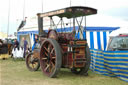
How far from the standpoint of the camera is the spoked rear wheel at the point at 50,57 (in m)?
6.39

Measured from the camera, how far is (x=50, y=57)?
22.9ft

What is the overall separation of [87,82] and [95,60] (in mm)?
1964

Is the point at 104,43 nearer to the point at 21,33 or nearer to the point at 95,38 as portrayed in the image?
the point at 95,38

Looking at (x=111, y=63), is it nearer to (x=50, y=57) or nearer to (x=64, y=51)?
(x=64, y=51)

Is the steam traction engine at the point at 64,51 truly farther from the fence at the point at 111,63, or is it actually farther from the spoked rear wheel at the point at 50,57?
the fence at the point at 111,63

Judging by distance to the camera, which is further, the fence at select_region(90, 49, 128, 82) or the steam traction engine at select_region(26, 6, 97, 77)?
the steam traction engine at select_region(26, 6, 97, 77)

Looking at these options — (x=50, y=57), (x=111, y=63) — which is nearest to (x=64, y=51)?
(x=50, y=57)

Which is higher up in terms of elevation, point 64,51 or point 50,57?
point 64,51

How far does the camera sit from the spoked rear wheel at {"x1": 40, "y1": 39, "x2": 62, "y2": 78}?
21.0 feet

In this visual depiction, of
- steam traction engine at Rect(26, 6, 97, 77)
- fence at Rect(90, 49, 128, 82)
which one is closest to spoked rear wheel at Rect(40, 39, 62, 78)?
steam traction engine at Rect(26, 6, 97, 77)

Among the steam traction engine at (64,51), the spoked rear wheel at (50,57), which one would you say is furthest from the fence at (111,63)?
the spoked rear wheel at (50,57)

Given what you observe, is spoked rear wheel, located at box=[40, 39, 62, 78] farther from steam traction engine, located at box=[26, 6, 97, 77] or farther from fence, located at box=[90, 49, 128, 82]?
fence, located at box=[90, 49, 128, 82]

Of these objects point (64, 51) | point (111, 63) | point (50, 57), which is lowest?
point (111, 63)

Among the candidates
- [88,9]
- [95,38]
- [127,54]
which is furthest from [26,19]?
[127,54]
